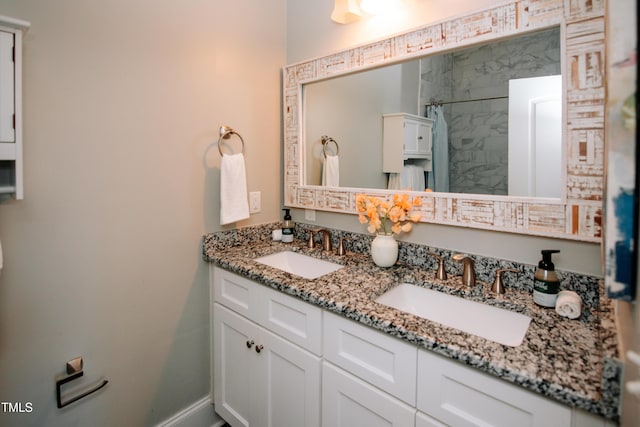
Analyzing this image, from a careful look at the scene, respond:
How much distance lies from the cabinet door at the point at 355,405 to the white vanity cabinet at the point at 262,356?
0.04 meters

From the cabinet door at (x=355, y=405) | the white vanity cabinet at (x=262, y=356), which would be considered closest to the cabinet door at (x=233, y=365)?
the white vanity cabinet at (x=262, y=356)

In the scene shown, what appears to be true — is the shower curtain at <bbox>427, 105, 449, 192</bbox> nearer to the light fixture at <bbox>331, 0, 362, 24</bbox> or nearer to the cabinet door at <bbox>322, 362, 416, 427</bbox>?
the light fixture at <bbox>331, 0, 362, 24</bbox>

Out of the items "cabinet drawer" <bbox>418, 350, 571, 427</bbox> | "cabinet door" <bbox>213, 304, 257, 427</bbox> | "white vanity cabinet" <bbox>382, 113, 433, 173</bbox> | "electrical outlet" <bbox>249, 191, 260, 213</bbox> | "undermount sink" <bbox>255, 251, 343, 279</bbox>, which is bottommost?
"cabinet door" <bbox>213, 304, 257, 427</bbox>

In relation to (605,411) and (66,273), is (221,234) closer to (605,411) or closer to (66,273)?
(66,273)

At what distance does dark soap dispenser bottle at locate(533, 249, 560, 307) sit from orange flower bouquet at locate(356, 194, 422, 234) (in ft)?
1.53

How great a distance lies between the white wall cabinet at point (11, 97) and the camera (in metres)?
1.00

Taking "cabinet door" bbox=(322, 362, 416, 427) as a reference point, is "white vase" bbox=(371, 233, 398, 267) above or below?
above

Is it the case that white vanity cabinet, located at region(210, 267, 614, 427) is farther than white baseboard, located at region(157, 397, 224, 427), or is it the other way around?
white baseboard, located at region(157, 397, 224, 427)

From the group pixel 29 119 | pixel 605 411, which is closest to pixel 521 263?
pixel 605 411

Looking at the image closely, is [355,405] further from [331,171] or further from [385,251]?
[331,171]

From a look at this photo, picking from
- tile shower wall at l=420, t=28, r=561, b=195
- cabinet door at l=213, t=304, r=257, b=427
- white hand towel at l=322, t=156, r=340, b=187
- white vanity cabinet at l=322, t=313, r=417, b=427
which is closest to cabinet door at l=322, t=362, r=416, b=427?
white vanity cabinet at l=322, t=313, r=417, b=427

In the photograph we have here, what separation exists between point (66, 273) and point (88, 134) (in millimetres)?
522

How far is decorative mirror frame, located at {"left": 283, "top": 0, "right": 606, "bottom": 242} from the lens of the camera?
1022 millimetres

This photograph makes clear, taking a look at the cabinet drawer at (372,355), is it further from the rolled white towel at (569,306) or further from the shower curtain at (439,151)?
the shower curtain at (439,151)
